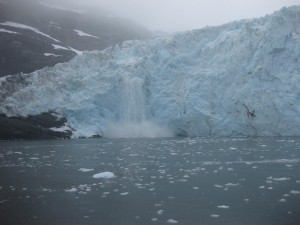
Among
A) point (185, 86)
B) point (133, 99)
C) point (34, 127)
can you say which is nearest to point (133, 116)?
point (133, 99)

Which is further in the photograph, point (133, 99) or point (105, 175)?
point (133, 99)

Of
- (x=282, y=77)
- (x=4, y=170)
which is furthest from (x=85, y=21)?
(x=4, y=170)

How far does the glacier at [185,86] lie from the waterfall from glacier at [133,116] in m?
0.08

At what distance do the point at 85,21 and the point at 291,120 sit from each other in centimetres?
4886

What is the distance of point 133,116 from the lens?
33.1 m

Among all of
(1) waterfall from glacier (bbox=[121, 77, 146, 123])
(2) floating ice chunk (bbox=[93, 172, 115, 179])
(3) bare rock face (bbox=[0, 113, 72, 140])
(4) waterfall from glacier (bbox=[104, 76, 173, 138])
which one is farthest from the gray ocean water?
(1) waterfall from glacier (bbox=[121, 77, 146, 123])

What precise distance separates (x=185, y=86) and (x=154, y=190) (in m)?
21.6

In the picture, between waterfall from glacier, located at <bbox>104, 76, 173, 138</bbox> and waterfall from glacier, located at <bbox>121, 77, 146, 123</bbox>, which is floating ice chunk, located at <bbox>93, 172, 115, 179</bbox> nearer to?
waterfall from glacier, located at <bbox>104, 76, 173, 138</bbox>

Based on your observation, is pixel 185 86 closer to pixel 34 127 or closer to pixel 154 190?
pixel 34 127

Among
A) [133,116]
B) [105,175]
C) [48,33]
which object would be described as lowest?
[105,175]

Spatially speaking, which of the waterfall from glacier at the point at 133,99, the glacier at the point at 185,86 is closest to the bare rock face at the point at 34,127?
the glacier at the point at 185,86

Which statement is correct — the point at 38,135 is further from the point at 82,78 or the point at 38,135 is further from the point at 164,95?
the point at 164,95

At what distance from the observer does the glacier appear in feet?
97.5

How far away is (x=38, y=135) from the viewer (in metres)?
32.0
